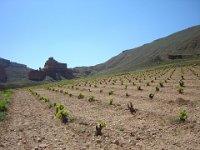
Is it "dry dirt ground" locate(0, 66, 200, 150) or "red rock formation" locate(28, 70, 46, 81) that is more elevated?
"red rock formation" locate(28, 70, 46, 81)

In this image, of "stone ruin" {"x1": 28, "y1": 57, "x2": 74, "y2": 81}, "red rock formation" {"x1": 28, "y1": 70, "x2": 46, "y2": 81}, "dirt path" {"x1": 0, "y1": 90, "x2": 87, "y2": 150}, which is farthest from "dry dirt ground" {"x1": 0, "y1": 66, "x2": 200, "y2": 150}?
"stone ruin" {"x1": 28, "y1": 57, "x2": 74, "y2": 81}

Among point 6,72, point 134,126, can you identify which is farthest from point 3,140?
point 6,72

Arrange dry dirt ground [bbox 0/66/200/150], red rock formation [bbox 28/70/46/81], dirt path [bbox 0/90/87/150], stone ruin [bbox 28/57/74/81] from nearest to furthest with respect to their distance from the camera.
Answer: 1. dry dirt ground [bbox 0/66/200/150]
2. dirt path [bbox 0/90/87/150]
3. red rock formation [bbox 28/70/46/81]
4. stone ruin [bbox 28/57/74/81]

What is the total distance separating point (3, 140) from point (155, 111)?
808 centimetres

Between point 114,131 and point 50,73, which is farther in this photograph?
point 50,73

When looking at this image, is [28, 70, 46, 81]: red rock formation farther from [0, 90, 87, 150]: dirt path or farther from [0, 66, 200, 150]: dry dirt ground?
[0, 66, 200, 150]: dry dirt ground

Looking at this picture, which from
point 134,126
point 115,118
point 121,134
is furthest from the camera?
point 115,118

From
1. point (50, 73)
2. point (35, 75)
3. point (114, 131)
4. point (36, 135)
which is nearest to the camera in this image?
point (114, 131)

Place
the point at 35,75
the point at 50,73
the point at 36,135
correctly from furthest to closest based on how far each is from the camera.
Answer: the point at 50,73, the point at 35,75, the point at 36,135

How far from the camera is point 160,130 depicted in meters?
11.9

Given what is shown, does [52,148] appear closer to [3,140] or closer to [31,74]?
[3,140]

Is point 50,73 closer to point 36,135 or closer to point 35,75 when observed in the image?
point 35,75

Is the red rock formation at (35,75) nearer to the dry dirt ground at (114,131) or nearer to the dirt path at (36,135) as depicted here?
the dirt path at (36,135)

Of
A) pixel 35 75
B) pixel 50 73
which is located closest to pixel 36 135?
pixel 35 75
